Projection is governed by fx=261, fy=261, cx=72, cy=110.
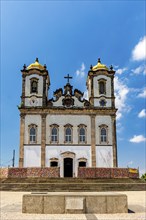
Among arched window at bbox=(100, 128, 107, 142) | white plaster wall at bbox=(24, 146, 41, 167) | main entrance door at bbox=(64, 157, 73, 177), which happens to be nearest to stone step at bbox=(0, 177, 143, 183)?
white plaster wall at bbox=(24, 146, 41, 167)

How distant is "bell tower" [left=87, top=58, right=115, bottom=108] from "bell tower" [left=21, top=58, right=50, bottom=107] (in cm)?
598

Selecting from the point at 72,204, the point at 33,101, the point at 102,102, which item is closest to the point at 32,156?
the point at 33,101

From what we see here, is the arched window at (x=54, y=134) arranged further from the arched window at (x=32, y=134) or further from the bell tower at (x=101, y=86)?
the bell tower at (x=101, y=86)

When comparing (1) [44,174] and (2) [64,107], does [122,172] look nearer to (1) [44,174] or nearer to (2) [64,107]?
(1) [44,174]

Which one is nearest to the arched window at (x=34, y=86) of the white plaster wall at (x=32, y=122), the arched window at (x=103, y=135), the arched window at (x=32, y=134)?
the white plaster wall at (x=32, y=122)

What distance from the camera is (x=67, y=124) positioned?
31.4 m

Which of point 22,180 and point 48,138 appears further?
point 48,138

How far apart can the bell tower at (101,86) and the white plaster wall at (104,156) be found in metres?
5.56

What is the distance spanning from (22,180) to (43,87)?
13.4m

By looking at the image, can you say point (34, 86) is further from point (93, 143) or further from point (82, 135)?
point (93, 143)

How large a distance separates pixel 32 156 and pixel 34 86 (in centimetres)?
911

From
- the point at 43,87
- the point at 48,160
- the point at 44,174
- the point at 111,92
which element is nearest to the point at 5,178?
the point at 44,174

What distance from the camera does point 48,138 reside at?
30609 mm

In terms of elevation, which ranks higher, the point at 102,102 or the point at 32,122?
the point at 102,102
